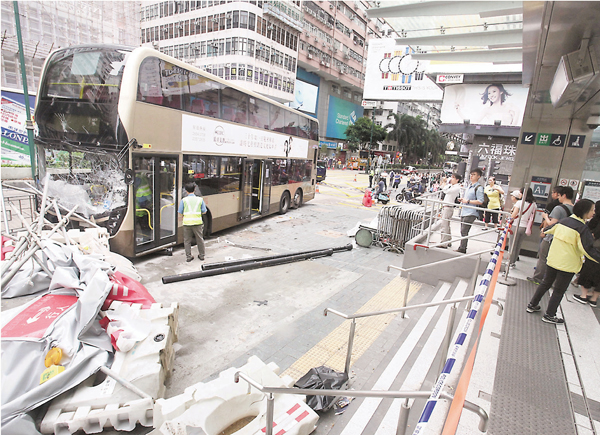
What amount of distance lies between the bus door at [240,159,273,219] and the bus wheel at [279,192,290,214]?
1465mm

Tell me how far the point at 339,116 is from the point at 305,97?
40.3 feet

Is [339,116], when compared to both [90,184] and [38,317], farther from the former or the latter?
[38,317]

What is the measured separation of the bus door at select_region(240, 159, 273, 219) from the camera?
36.5ft

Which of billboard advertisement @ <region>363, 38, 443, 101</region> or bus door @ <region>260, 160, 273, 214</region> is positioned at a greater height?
billboard advertisement @ <region>363, 38, 443, 101</region>

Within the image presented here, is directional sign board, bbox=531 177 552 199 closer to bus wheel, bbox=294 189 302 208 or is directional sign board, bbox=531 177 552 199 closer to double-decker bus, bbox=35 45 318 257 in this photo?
double-decker bus, bbox=35 45 318 257

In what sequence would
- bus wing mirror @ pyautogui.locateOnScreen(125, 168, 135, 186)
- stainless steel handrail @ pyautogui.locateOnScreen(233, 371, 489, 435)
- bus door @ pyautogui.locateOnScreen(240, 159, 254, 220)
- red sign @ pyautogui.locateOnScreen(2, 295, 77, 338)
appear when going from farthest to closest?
1. bus door @ pyautogui.locateOnScreen(240, 159, 254, 220)
2. bus wing mirror @ pyautogui.locateOnScreen(125, 168, 135, 186)
3. red sign @ pyautogui.locateOnScreen(2, 295, 77, 338)
4. stainless steel handrail @ pyautogui.locateOnScreen(233, 371, 489, 435)

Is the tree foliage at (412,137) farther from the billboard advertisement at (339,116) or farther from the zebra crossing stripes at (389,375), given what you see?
the zebra crossing stripes at (389,375)

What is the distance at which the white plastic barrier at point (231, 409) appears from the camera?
2846mm

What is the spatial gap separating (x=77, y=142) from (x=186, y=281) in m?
3.49

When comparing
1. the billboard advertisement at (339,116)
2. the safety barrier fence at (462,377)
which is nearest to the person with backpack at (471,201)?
the safety barrier fence at (462,377)

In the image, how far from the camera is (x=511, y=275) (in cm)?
626

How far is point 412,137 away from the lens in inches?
2805

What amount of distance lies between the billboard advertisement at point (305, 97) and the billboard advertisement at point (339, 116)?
18.3ft

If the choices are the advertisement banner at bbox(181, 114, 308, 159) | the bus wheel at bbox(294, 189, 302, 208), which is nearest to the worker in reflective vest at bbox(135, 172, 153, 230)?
the advertisement banner at bbox(181, 114, 308, 159)
